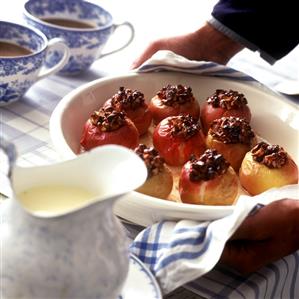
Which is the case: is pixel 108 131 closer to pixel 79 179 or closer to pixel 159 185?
pixel 159 185

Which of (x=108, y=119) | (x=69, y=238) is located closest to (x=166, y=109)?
(x=108, y=119)

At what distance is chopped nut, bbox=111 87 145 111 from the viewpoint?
0.89 metres

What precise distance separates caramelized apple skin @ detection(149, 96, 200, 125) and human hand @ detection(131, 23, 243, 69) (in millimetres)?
129

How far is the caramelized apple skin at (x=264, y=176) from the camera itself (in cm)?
79

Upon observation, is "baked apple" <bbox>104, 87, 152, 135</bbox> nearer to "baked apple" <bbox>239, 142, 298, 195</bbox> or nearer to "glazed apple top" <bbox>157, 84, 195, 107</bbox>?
"glazed apple top" <bbox>157, 84, 195, 107</bbox>

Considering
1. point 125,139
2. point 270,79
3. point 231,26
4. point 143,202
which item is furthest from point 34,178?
point 270,79

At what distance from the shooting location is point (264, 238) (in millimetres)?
685

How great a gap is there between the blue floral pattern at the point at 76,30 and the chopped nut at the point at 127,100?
192 millimetres

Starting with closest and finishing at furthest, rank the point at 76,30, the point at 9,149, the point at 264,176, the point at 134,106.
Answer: the point at 9,149, the point at 264,176, the point at 134,106, the point at 76,30

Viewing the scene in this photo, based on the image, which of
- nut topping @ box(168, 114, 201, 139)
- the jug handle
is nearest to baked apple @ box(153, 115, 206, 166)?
nut topping @ box(168, 114, 201, 139)

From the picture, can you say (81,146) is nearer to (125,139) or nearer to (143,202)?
(125,139)

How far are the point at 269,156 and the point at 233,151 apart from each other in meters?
0.06

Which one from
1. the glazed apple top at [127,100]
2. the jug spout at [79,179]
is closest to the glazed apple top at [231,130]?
the glazed apple top at [127,100]

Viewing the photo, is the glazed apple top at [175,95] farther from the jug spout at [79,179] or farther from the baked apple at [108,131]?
the jug spout at [79,179]
